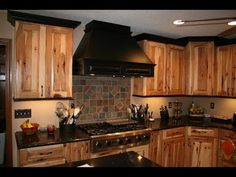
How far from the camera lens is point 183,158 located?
10.7 ft

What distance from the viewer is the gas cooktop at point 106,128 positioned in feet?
8.39

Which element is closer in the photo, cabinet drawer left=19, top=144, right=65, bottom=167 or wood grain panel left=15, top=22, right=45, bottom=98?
cabinet drawer left=19, top=144, right=65, bottom=167

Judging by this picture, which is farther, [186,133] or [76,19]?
[186,133]

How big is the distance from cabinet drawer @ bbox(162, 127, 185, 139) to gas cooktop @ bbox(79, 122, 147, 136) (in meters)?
0.39

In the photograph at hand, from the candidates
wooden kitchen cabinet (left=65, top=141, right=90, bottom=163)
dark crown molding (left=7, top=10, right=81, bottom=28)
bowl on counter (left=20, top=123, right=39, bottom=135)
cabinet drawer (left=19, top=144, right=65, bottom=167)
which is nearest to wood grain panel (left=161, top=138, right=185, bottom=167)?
wooden kitchen cabinet (left=65, top=141, right=90, bottom=163)

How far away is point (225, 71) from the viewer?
3379 millimetres

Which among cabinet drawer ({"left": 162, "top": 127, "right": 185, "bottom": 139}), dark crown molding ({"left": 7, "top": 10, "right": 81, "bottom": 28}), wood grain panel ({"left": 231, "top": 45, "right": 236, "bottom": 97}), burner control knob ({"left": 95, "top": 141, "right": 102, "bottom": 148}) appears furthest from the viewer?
wood grain panel ({"left": 231, "top": 45, "right": 236, "bottom": 97})

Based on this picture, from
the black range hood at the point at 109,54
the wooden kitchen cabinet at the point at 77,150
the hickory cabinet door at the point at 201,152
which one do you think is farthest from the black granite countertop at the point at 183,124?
the wooden kitchen cabinet at the point at 77,150

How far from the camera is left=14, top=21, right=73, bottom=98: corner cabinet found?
7.51ft

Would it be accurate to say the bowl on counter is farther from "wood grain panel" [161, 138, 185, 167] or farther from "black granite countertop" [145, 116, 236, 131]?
"wood grain panel" [161, 138, 185, 167]

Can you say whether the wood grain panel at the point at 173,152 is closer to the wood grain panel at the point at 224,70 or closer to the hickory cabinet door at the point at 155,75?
the hickory cabinet door at the point at 155,75

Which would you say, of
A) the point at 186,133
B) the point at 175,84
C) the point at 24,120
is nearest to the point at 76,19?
Result: the point at 24,120
